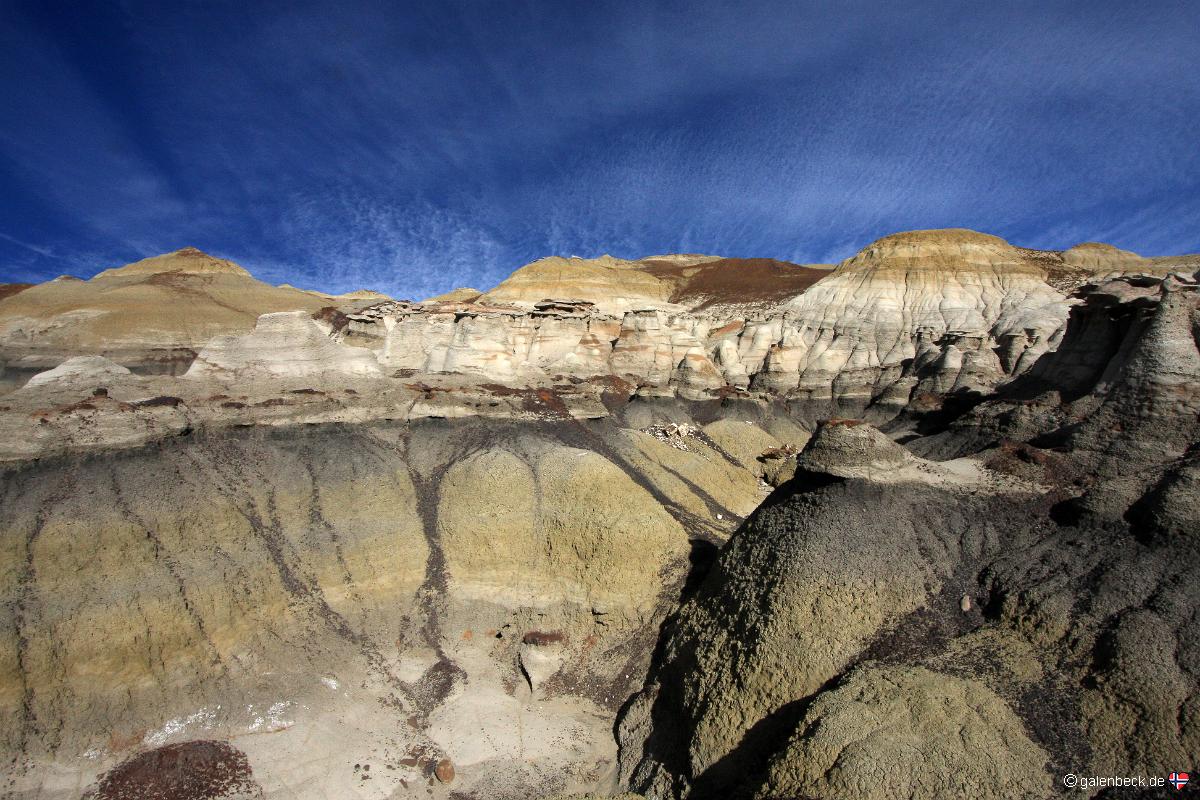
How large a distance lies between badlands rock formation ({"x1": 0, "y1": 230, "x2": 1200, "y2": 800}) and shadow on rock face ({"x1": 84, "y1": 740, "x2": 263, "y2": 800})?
0.06 m

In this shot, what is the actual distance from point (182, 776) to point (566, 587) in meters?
11.5

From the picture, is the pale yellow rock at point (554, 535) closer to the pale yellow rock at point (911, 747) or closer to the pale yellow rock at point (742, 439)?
the pale yellow rock at point (911, 747)

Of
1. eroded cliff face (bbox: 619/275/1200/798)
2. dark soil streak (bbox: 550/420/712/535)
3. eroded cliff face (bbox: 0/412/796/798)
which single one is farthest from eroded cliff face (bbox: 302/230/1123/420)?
eroded cliff face (bbox: 619/275/1200/798)

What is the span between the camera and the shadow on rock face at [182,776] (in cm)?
1350

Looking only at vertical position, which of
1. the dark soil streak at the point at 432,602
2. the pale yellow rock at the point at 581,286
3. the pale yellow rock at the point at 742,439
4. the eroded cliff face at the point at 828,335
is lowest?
the dark soil streak at the point at 432,602

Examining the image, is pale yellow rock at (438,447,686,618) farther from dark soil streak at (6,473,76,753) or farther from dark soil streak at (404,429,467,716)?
dark soil streak at (6,473,76,753)

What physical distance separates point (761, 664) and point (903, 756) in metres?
3.78

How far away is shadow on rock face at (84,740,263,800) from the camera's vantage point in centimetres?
1350

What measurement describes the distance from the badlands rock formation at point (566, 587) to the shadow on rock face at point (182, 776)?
0.06 metres

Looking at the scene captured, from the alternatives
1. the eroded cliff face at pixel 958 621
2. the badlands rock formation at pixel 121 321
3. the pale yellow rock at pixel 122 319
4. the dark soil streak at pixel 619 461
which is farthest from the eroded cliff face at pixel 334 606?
the badlands rock formation at pixel 121 321

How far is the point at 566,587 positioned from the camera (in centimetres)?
2036

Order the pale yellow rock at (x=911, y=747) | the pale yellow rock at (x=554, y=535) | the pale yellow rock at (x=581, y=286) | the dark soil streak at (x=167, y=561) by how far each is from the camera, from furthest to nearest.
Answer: the pale yellow rock at (x=581, y=286)
the pale yellow rock at (x=554, y=535)
the dark soil streak at (x=167, y=561)
the pale yellow rock at (x=911, y=747)

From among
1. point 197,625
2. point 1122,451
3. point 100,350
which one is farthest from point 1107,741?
point 100,350

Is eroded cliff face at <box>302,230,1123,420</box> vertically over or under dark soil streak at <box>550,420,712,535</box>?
over
